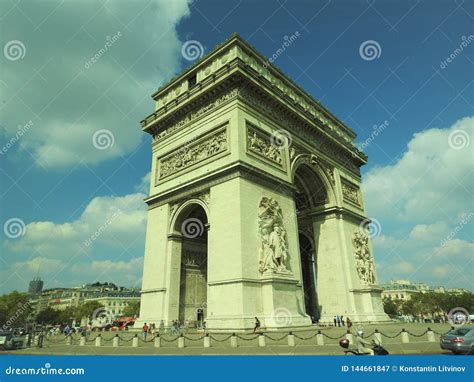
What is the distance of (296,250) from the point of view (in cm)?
2045

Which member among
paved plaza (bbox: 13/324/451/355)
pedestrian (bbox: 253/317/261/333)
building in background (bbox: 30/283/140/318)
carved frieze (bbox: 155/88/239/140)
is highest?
carved frieze (bbox: 155/88/239/140)

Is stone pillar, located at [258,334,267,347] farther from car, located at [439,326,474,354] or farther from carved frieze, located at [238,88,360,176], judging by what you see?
carved frieze, located at [238,88,360,176]

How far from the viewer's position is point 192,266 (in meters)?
22.7

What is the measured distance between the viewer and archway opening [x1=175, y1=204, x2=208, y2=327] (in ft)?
70.2

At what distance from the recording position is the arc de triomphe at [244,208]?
17.8 metres

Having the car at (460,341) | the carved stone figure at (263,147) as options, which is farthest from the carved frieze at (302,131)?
the car at (460,341)

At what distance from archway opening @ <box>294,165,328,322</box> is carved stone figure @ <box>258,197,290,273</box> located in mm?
7964

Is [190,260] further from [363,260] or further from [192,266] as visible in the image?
[363,260]

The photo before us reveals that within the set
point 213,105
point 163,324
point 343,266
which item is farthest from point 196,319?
point 213,105

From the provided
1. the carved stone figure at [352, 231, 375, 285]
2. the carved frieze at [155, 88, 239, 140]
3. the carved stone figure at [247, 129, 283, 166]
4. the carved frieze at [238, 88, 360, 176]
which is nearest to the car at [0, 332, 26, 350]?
the carved frieze at [155, 88, 239, 140]

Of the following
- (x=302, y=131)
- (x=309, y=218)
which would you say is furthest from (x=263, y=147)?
(x=309, y=218)

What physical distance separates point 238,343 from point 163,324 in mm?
7237

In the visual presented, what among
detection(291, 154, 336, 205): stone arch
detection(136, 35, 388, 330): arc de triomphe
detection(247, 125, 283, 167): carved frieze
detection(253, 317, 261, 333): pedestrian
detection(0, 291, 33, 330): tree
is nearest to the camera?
detection(253, 317, 261, 333): pedestrian

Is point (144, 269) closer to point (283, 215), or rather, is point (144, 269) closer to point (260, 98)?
point (283, 215)
